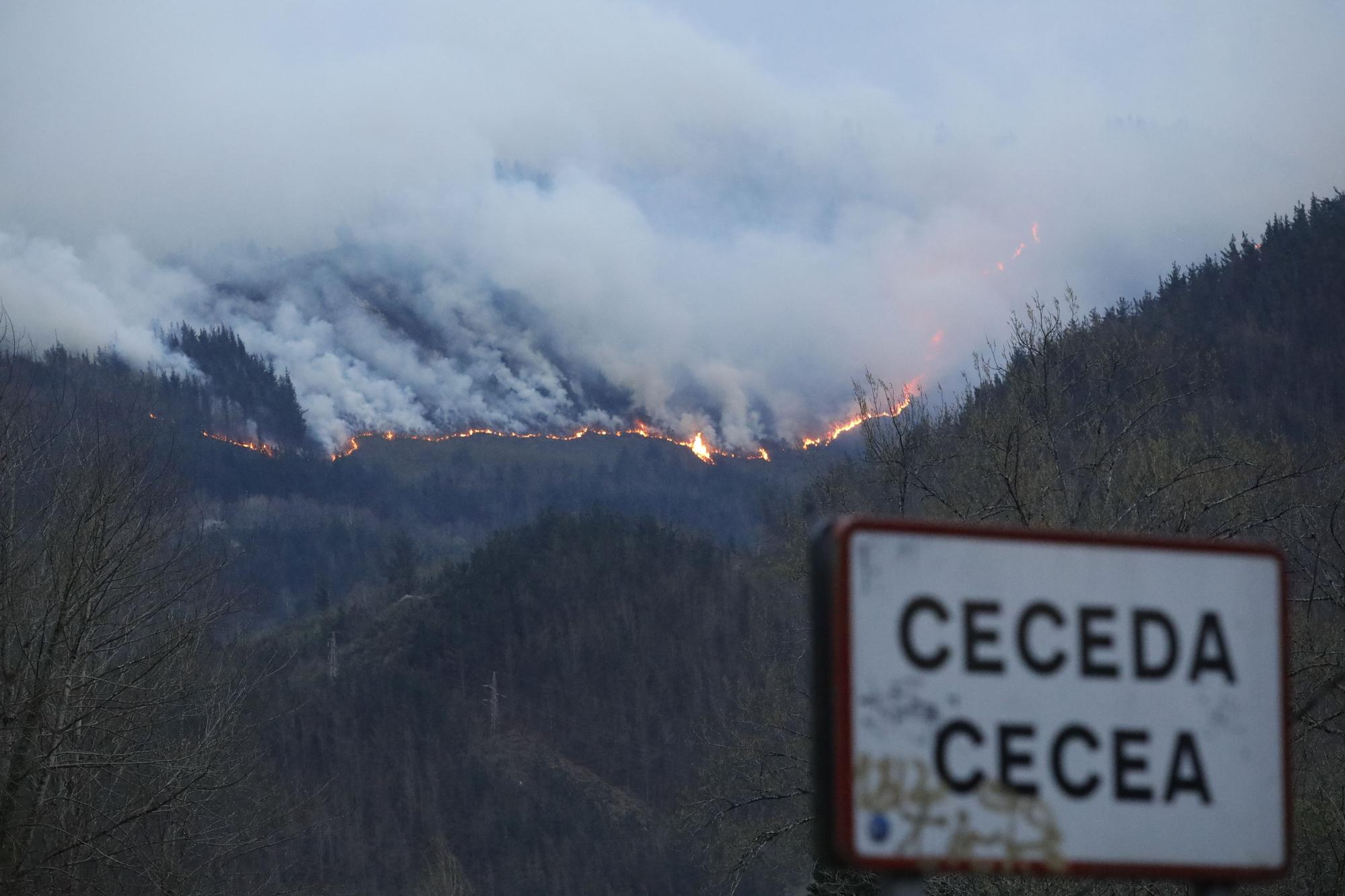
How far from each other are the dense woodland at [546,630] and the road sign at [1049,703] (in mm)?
4207

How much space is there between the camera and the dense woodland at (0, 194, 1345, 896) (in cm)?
1641

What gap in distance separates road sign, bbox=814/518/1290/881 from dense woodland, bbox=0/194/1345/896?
4.21 metres

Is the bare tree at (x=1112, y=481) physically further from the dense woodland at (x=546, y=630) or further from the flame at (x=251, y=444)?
the flame at (x=251, y=444)

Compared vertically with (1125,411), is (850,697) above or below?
below

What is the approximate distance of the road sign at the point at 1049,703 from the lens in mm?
2057

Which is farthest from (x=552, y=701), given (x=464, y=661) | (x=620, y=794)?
(x=620, y=794)

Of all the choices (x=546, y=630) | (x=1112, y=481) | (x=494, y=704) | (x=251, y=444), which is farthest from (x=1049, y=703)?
(x=251, y=444)

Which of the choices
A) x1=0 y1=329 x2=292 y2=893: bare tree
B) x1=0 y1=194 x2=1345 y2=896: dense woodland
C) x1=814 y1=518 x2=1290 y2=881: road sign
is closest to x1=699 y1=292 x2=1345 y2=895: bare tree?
x1=0 y1=194 x2=1345 y2=896: dense woodland

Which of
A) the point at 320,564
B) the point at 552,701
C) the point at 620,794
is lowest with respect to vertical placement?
the point at 620,794

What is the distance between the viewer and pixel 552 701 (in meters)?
94.4

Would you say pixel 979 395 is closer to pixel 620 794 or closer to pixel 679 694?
pixel 620 794

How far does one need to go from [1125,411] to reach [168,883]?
16.3 m

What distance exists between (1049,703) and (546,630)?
3811 inches

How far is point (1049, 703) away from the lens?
216 cm
